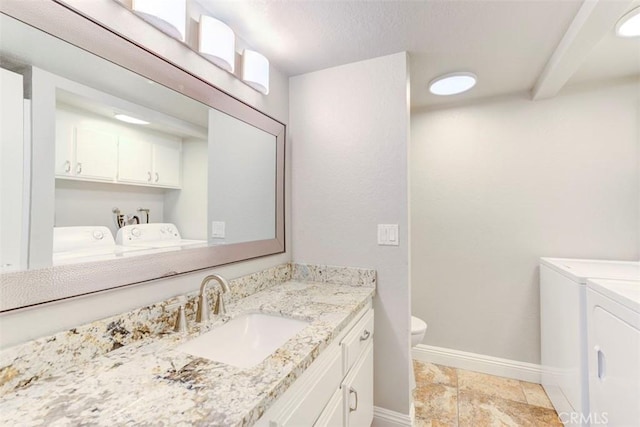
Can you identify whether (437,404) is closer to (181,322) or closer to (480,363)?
(480,363)

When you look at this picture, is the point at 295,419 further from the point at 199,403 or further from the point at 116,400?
the point at 116,400

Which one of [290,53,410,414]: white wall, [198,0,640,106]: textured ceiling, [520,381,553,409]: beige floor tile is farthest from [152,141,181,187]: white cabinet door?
[520,381,553,409]: beige floor tile

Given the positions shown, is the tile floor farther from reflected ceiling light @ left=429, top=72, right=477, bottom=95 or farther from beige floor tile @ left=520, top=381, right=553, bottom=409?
reflected ceiling light @ left=429, top=72, right=477, bottom=95

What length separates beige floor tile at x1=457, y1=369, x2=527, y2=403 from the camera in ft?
6.31

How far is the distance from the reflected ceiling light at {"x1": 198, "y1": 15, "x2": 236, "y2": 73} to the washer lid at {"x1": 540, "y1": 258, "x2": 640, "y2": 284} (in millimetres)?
2110

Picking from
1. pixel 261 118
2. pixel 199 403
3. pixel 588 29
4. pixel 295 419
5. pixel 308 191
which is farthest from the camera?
pixel 308 191

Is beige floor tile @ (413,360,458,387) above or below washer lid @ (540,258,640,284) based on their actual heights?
below

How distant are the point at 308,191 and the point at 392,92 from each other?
784mm

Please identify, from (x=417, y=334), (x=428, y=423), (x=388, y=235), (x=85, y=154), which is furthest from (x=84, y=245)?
(x=428, y=423)

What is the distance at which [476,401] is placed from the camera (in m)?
1.86

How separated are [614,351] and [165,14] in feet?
7.54

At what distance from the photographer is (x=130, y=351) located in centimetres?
85

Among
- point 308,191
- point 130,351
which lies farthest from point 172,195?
point 308,191

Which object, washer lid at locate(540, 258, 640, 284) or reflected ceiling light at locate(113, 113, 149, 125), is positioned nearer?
reflected ceiling light at locate(113, 113, 149, 125)
